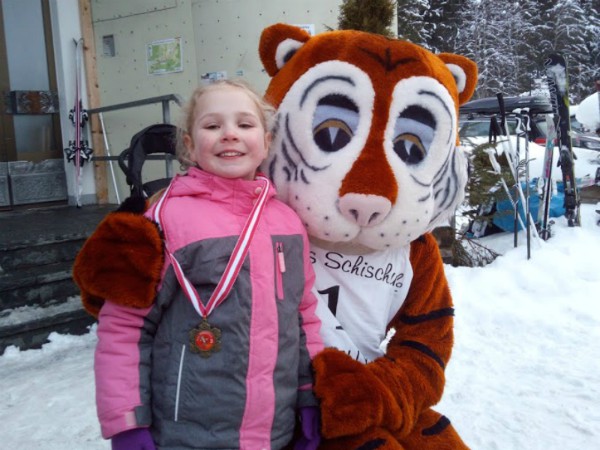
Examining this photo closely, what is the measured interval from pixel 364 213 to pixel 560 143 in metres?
6.34

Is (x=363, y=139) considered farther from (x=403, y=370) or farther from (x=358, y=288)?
(x=403, y=370)

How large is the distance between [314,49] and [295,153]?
326mm

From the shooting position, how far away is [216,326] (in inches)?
52.4

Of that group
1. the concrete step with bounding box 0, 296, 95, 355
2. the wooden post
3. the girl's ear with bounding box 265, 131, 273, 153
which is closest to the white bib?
the girl's ear with bounding box 265, 131, 273, 153

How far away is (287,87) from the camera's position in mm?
1592

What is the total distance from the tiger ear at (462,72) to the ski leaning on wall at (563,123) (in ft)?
18.5

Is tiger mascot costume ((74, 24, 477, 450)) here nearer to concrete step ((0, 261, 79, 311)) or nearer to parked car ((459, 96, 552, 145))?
concrete step ((0, 261, 79, 311))

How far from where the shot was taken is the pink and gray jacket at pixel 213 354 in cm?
131

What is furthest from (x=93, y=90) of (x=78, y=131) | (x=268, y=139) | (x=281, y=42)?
(x=268, y=139)

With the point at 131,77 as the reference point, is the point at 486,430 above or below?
below

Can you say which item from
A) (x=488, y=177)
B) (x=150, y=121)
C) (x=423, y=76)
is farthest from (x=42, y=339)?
(x=488, y=177)

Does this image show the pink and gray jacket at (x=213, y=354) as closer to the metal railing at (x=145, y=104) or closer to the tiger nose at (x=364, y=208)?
the tiger nose at (x=364, y=208)

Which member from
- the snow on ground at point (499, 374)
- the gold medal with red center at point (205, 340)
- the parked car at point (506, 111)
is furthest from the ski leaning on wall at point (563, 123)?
the gold medal with red center at point (205, 340)

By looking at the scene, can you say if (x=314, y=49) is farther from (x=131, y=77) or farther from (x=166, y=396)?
(x=131, y=77)
